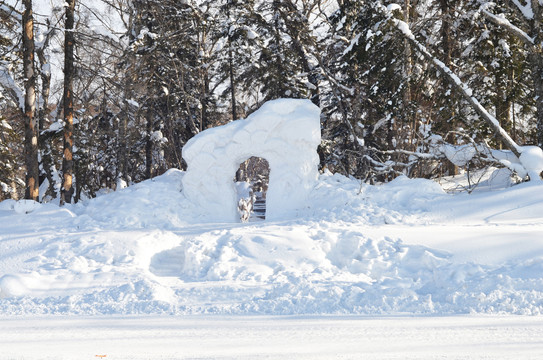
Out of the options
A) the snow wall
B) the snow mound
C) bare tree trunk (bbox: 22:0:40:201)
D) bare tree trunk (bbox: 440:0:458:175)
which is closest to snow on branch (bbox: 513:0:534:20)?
bare tree trunk (bbox: 440:0:458:175)

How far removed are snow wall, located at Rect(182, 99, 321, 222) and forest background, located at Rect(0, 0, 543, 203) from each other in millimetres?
1692

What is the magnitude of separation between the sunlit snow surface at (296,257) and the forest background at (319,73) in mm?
1862

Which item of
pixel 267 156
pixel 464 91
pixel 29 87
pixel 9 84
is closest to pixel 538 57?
pixel 464 91

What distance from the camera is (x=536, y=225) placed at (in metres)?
7.66

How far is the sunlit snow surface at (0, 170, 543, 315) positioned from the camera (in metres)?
5.46

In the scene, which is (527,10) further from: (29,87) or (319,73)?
(29,87)

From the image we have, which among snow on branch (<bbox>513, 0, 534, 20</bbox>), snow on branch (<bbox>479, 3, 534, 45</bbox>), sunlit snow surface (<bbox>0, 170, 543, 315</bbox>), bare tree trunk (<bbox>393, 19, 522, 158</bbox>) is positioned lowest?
sunlit snow surface (<bbox>0, 170, 543, 315</bbox>)

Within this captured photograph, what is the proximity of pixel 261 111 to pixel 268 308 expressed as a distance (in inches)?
262

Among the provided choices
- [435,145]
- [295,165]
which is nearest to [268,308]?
[295,165]

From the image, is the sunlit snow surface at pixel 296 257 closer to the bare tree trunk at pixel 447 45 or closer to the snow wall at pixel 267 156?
the snow wall at pixel 267 156

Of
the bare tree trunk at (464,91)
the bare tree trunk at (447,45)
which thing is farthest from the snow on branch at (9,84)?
the bare tree trunk at (447,45)

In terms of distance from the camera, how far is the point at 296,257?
7.05 m

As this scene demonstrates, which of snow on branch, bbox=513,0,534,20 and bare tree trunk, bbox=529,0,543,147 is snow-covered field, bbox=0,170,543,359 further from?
snow on branch, bbox=513,0,534,20

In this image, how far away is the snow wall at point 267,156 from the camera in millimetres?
10938
